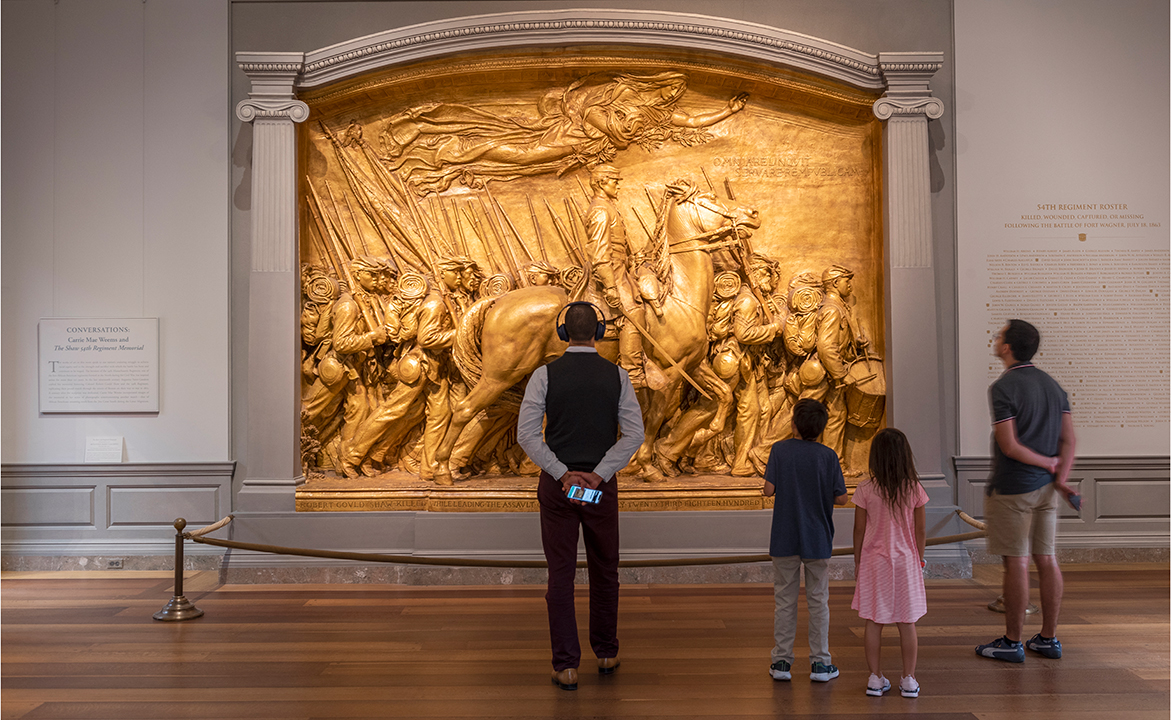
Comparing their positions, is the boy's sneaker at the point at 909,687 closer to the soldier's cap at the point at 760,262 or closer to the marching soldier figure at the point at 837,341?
the marching soldier figure at the point at 837,341

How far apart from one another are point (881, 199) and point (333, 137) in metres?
5.19

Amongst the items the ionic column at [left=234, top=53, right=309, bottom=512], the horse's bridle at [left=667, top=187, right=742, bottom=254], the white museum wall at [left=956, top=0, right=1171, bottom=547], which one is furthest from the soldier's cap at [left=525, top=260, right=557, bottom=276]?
the white museum wall at [left=956, top=0, right=1171, bottom=547]

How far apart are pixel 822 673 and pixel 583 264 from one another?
167 inches

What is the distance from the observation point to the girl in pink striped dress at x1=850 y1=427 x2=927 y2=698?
3783 millimetres

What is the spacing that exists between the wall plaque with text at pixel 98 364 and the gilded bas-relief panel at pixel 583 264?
4.63ft

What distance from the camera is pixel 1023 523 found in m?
4.36

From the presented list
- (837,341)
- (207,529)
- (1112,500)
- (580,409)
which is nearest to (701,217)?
(837,341)

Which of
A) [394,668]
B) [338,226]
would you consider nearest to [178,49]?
[338,226]

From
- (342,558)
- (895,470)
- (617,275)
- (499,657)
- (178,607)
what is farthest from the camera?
(617,275)

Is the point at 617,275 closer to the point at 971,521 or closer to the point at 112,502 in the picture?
the point at 971,521

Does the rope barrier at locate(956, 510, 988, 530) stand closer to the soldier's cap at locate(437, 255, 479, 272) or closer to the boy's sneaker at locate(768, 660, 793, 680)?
the boy's sneaker at locate(768, 660, 793, 680)

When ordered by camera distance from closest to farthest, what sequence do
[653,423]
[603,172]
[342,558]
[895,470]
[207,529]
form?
[895,470] < [342,558] < [207,529] < [653,423] < [603,172]

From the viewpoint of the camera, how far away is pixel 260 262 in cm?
686

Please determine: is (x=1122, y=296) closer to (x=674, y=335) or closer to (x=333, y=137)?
(x=674, y=335)
